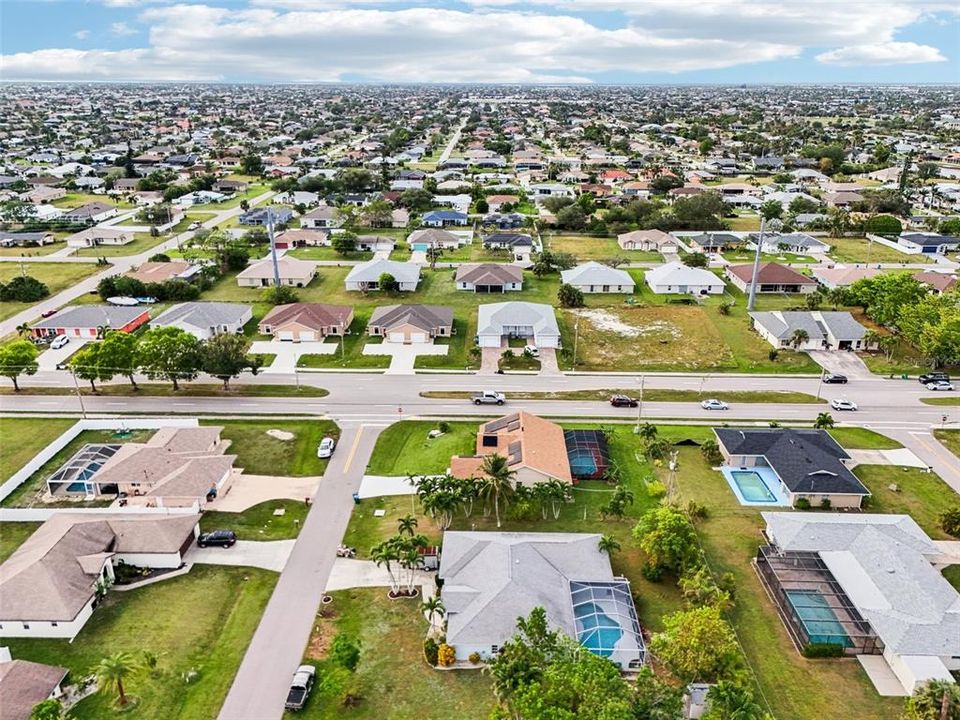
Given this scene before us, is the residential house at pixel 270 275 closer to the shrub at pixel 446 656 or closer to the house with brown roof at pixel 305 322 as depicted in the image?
the house with brown roof at pixel 305 322

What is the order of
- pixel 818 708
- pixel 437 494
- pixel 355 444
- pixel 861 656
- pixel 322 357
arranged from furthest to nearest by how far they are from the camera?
1. pixel 322 357
2. pixel 355 444
3. pixel 437 494
4. pixel 861 656
5. pixel 818 708

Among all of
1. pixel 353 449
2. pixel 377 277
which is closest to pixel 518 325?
pixel 377 277

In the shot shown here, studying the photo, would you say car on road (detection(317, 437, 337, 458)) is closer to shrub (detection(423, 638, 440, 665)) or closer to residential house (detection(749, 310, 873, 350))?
shrub (detection(423, 638, 440, 665))

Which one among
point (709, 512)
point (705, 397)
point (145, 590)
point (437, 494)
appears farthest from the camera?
point (705, 397)

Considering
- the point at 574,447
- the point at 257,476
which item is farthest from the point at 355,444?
the point at 574,447

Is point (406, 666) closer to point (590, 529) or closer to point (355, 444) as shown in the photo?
point (590, 529)


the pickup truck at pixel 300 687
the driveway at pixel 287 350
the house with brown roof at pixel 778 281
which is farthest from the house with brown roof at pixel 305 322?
the house with brown roof at pixel 778 281
